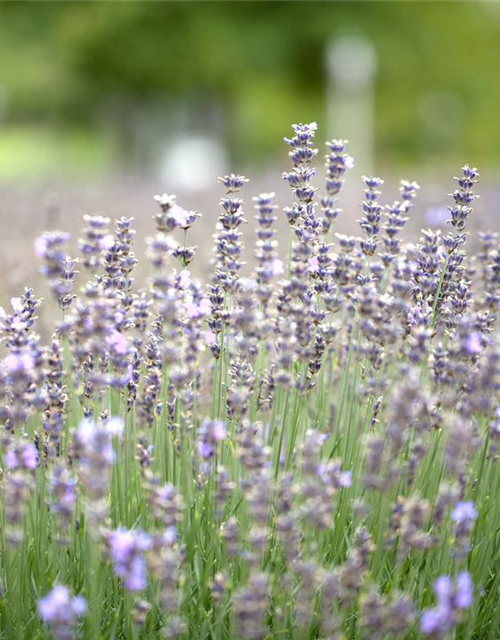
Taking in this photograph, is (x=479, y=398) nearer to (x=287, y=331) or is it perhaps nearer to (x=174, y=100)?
(x=287, y=331)

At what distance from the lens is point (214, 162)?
21578mm

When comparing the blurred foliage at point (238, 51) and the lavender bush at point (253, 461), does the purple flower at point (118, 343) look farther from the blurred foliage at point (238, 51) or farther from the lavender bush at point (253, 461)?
the blurred foliage at point (238, 51)

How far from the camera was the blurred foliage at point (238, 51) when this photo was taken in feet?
61.0

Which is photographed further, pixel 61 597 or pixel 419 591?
pixel 419 591

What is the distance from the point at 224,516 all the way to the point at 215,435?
492 millimetres

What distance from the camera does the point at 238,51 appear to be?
18531 millimetres

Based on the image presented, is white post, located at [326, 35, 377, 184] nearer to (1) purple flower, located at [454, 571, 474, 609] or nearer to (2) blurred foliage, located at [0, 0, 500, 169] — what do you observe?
(2) blurred foliage, located at [0, 0, 500, 169]

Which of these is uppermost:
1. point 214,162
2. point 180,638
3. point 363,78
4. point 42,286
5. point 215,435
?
point 363,78

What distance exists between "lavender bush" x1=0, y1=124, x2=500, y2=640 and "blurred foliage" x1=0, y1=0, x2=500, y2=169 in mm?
16625

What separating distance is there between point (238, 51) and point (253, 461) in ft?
58.1

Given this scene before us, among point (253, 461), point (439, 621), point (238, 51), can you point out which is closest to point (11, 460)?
point (253, 461)

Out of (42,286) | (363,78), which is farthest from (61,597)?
(363,78)

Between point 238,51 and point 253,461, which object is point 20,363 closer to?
point 253,461

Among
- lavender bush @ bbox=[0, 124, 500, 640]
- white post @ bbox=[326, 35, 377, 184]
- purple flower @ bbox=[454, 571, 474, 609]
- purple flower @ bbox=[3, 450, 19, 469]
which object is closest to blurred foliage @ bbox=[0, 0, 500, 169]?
white post @ bbox=[326, 35, 377, 184]
